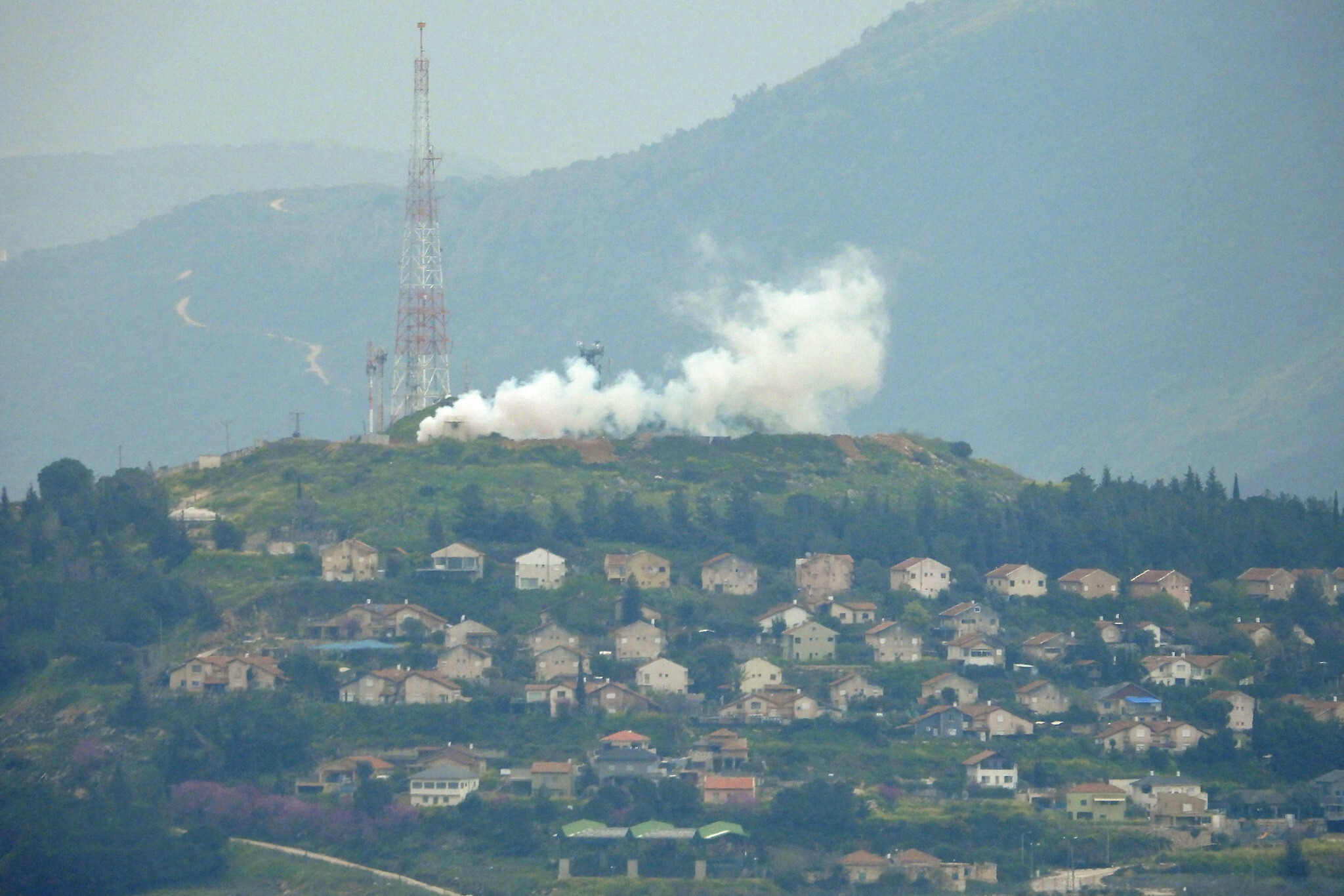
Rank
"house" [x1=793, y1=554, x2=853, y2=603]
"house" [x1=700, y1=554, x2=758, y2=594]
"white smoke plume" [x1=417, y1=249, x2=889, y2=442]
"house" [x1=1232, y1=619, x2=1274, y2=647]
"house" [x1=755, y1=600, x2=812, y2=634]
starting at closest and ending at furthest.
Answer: "house" [x1=755, y1=600, x2=812, y2=634] → "house" [x1=1232, y1=619, x2=1274, y2=647] → "house" [x1=700, y1=554, x2=758, y2=594] → "house" [x1=793, y1=554, x2=853, y2=603] → "white smoke plume" [x1=417, y1=249, x2=889, y2=442]

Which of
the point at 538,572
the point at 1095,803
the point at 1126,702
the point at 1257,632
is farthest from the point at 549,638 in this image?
the point at 1257,632

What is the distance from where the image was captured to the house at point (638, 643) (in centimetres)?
11244

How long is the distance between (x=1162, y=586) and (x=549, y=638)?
26.6 meters

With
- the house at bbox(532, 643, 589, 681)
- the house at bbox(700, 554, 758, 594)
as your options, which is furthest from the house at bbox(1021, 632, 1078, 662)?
the house at bbox(532, 643, 589, 681)

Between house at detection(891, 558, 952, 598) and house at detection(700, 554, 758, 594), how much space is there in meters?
5.95

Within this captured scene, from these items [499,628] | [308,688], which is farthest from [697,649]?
[308,688]

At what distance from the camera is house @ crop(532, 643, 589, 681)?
11006 cm

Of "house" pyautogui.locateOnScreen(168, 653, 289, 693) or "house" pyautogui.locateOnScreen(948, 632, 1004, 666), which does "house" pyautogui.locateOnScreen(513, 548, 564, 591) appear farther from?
"house" pyautogui.locateOnScreen(948, 632, 1004, 666)

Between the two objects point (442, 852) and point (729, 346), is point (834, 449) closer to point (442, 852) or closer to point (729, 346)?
point (729, 346)

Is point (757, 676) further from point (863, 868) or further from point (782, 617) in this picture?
point (863, 868)

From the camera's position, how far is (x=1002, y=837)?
96125 mm

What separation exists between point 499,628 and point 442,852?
66.4ft

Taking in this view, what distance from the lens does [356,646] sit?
4402 inches

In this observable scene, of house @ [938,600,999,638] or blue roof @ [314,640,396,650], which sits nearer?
blue roof @ [314,640,396,650]
